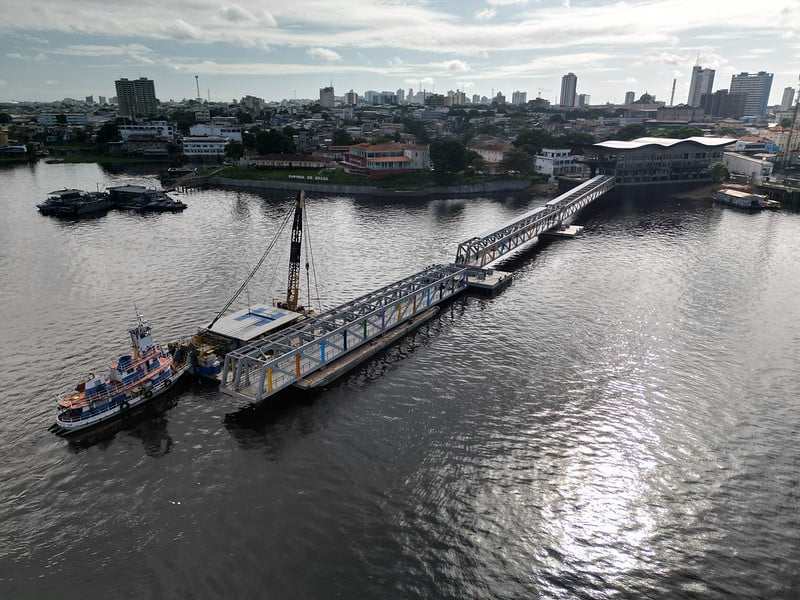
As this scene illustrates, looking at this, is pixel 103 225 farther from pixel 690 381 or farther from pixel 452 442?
pixel 690 381

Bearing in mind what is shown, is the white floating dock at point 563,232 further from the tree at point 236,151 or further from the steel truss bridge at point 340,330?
the tree at point 236,151

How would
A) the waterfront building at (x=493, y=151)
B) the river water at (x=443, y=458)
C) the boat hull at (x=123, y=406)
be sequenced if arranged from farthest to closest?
the waterfront building at (x=493, y=151) < the boat hull at (x=123, y=406) < the river water at (x=443, y=458)

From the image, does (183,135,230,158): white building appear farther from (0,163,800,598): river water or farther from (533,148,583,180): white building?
(0,163,800,598): river water

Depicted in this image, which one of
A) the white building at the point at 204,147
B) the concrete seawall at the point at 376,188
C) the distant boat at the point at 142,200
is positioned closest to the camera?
the distant boat at the point at 142,200

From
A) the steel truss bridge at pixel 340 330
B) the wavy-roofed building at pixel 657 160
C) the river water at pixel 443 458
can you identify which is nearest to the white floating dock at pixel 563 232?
the steel truss bridge at pixel 340 330

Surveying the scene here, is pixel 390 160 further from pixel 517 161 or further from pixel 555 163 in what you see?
pixel 555 163

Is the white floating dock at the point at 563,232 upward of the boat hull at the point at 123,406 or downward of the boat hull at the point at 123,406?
upward

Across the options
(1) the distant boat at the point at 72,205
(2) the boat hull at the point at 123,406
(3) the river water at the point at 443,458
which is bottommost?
(3) the river water at the point at 443,458

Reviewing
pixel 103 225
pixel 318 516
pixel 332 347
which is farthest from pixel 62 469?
pixel 103 225
